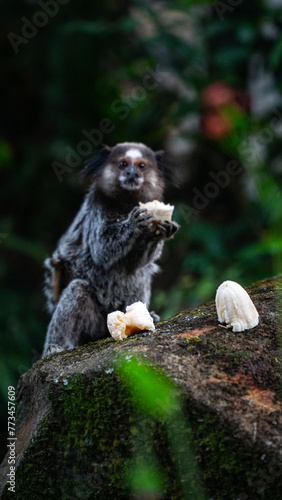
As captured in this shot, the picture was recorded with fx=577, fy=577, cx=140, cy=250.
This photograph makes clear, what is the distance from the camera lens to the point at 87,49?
8.89m

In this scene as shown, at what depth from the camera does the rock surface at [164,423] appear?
2.42m

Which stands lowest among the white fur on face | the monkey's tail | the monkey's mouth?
the monkey's tail

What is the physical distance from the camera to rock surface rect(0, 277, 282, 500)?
2.42 meters

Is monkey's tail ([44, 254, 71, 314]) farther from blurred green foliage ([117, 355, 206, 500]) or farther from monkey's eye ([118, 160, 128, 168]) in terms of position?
blurred green foliage ([117, 355, 206, 500])

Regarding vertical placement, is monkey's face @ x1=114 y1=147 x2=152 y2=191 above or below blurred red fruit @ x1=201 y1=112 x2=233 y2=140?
below

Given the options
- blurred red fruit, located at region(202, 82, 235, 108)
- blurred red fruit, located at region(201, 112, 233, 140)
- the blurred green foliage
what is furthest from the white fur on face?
the blurred green foliage

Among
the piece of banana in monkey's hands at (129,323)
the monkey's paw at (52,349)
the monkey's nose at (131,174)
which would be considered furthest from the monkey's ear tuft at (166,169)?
the piece of banana in monkey's hands at (129,323)

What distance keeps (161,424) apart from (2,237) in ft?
18.2

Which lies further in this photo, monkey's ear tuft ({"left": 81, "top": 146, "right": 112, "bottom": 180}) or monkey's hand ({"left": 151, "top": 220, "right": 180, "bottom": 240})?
monkey's ear tuft ({"left": 81, "top": 146, "right": 112, "bottom": 180})

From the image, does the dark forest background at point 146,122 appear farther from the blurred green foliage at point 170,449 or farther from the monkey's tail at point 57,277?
the blurred green foliage at point 170,449

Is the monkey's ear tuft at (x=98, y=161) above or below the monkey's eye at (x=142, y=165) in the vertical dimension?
above

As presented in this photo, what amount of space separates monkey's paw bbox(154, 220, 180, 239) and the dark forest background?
85.4 inches

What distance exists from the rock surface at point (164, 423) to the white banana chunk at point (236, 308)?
0.05m

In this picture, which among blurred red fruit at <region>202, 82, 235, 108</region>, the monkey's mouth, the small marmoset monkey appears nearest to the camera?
the small marmoset monkey
